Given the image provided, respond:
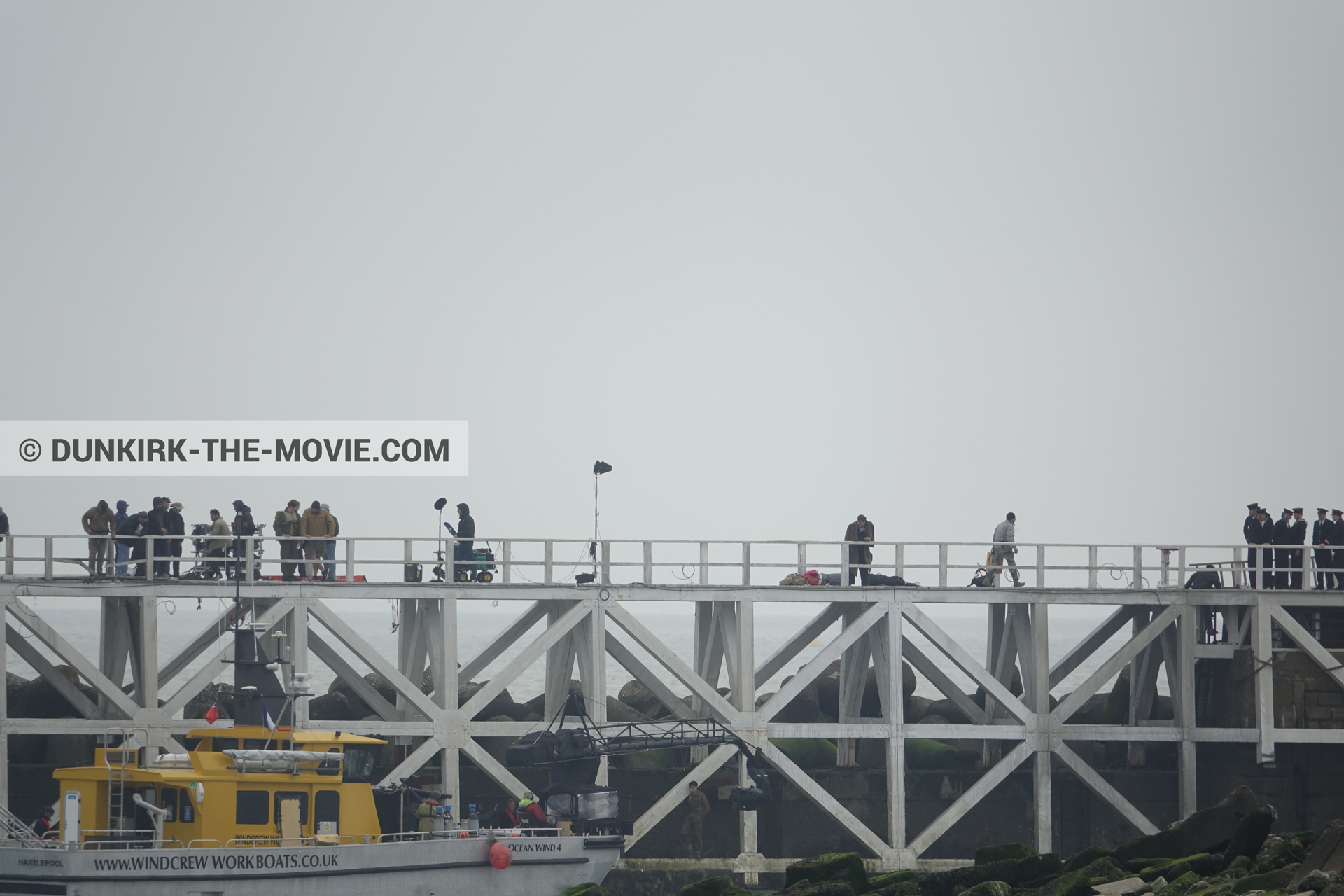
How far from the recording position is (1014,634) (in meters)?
37.6

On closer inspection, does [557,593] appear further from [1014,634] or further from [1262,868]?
[1262,868]

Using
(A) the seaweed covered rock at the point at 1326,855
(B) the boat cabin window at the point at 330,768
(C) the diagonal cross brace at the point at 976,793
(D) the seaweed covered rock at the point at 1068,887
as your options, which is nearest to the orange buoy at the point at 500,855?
(B) the boat cabin window at the point at 330,768

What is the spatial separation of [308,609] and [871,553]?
39.0ft

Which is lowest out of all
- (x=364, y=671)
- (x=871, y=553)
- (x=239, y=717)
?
(x=364, y=671)

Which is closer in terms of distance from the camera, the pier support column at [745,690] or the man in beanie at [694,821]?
the pier support column at [745,690]

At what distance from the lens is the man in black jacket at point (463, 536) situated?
1393 inches

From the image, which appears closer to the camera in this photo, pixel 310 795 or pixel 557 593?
pixel 310 795

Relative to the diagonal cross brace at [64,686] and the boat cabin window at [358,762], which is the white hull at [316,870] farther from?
the diagonal cross brace at [64,686]

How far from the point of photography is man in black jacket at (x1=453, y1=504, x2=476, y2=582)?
35.4 m

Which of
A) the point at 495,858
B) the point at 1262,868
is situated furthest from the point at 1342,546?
the point at 495,858

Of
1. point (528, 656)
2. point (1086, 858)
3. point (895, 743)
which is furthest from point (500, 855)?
point (1086, 858)

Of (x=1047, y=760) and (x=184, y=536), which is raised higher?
(x=184, y=536)

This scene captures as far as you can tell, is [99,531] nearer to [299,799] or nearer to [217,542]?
[217,542]

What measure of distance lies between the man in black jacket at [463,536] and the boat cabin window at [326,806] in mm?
6932
